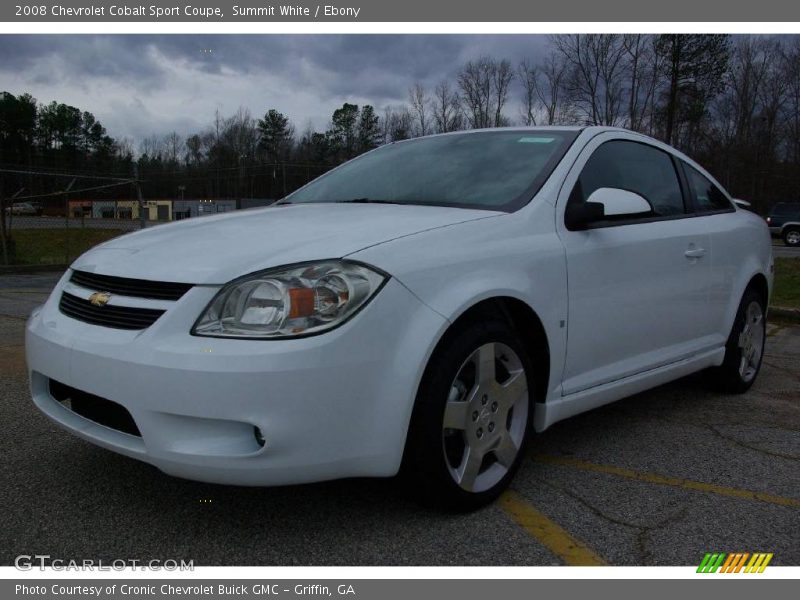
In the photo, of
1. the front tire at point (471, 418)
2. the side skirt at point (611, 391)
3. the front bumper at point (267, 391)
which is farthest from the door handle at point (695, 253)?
the front bumper at point (267, 391)

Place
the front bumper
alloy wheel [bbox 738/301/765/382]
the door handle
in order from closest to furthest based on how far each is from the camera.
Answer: the front bumper
the door handle
alloy wheel [bbox 738/301/765/382]

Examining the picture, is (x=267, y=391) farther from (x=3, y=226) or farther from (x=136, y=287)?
(x=3, y=226)

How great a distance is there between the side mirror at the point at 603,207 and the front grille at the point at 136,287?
1.65 m

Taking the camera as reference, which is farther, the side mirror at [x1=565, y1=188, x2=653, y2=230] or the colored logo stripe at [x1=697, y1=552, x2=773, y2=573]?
the side mirror at [x1=565, y1=188, x2=653, y2=230]

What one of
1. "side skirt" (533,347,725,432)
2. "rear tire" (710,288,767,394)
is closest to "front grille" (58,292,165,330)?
"side skirt" (533,347,725,432)

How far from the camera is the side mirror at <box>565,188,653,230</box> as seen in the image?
3.02m

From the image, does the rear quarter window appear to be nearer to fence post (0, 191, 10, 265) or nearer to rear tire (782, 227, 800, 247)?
fence post (0, 191, 10, 265)

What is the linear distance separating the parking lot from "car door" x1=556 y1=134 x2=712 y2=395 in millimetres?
442

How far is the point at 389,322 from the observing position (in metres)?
2.26

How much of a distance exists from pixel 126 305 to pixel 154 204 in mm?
17689

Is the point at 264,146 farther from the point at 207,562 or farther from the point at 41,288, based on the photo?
the point at 207,562

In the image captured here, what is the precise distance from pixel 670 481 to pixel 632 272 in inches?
37.4

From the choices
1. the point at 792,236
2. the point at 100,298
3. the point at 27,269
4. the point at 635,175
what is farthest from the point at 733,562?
the point at 792,236

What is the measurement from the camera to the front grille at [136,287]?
229cm
